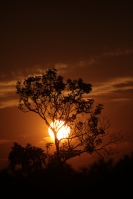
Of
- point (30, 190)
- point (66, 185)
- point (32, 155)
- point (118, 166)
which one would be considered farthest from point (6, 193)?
point (32, 155)

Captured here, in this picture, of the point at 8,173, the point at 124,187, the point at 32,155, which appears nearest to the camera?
the point at 8,173

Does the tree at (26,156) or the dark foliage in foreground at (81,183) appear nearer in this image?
the dark foliage in foreground at (81,183)

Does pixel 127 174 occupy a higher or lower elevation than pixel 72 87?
lower

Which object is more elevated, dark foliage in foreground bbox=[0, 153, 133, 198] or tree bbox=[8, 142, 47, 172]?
tree bbox=[8, 142, 47, 172]

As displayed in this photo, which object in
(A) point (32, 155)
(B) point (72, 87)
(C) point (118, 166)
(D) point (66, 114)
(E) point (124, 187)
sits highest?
(B) point (72, 87)

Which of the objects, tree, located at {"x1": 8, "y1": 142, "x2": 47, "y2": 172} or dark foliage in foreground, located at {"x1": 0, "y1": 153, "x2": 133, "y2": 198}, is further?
tree, located at {"x1": 8, "y1": 142, "x2": 47, "y2": 172}

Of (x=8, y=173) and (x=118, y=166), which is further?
(x=118, y=166)

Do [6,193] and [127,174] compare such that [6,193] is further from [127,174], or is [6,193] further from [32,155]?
[32,155]

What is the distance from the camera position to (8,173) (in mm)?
10758

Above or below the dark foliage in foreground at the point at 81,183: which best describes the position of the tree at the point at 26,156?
above

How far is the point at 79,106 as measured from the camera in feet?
140

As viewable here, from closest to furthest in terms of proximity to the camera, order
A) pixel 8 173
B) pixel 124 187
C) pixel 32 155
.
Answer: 1. pixel 8 173
2. pixel 124 187
3. pixel 32 155

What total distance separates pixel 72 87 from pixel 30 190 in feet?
103

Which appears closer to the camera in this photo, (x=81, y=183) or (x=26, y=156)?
(x=81, y=183)
